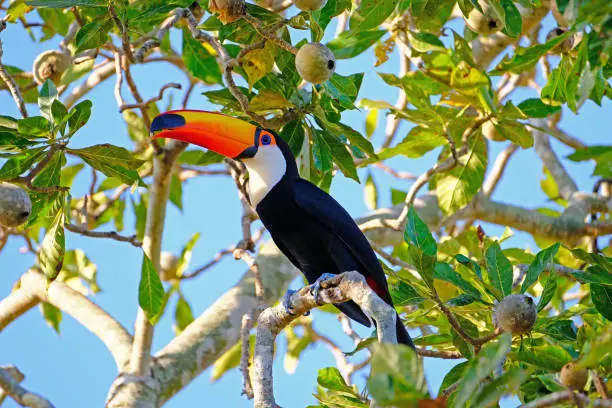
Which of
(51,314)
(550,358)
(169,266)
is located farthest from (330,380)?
(51,314)

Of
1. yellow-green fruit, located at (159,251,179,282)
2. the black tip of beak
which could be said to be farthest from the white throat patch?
yellow-green fruit, located at (159,251,179,282)

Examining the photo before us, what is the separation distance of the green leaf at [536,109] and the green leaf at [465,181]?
0.51m

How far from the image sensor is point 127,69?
5496mm

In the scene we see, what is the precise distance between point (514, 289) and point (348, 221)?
2.92 ft

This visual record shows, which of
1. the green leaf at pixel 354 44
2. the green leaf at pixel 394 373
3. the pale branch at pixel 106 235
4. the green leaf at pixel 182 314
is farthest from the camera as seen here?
the green leaf at pixel 182 314

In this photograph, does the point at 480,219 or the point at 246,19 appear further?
the point at 480,219

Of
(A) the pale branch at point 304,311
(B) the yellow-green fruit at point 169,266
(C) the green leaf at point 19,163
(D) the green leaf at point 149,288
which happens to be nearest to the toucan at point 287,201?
(C) the green leaf at point 19,163

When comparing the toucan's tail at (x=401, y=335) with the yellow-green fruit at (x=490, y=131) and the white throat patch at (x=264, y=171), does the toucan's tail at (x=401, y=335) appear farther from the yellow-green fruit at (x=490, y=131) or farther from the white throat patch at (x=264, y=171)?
the yellow-green fruit at (x=490, y=131)

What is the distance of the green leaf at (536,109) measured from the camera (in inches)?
203

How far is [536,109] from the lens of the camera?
203 inches

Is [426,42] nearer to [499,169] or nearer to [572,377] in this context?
[499,169]

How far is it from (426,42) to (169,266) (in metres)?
2.91

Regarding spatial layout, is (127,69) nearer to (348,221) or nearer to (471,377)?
(348,221)

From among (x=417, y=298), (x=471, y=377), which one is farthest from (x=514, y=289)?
(x=471, y=377)
